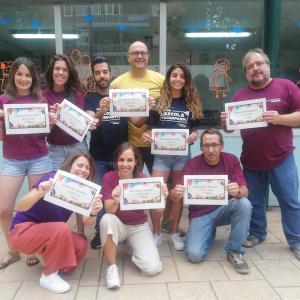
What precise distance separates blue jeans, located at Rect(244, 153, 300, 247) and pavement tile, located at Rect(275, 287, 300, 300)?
2.17 feet

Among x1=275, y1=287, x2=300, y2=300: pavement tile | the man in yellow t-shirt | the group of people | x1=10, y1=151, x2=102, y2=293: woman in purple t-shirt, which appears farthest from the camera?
the man in yellow t-shirt

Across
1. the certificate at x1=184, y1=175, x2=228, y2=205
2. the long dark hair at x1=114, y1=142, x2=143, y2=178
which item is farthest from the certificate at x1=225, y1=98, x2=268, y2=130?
the long dark hair at x1=114, y1=142, x2=143, y2=178

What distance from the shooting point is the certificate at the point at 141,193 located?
9.91 ft

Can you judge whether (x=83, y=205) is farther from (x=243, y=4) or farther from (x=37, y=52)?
(x=243, y=4)

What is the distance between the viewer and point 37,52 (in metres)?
4.73

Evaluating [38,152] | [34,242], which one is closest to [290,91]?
[38,152]

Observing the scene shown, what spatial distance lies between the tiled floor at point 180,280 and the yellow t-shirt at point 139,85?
3.66 ft

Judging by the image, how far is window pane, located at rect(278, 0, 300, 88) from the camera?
4734 mm

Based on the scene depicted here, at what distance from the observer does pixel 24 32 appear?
187 inches

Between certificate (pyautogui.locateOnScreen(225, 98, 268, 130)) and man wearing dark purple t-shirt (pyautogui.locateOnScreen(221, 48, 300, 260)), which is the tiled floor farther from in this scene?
certificate (pyautogui.locateOnScreen(225, 98, 268, 130))

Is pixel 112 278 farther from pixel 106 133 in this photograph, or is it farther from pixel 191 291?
pixel 106 133

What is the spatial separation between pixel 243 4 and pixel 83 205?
11.0 ft

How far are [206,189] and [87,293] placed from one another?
1284mm

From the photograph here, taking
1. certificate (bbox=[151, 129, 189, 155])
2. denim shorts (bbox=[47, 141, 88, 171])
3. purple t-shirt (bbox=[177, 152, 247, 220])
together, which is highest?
certificate (bbox=[151, 129, 189, 155])
